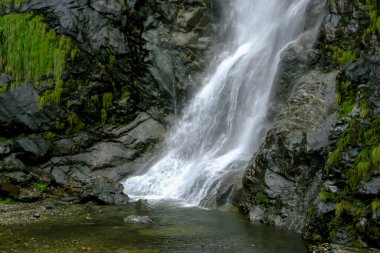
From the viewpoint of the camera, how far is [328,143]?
12.9 metres

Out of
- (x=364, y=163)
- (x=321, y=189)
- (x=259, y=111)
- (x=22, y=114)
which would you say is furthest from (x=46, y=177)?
(x=364, y=163)

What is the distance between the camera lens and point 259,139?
19750mm

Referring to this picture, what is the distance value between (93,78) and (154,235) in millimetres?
13366

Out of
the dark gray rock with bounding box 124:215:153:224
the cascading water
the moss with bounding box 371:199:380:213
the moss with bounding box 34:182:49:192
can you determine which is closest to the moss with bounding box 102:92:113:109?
the cascading water

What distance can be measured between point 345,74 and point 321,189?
3.94 m

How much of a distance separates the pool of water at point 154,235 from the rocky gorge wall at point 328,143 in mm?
981

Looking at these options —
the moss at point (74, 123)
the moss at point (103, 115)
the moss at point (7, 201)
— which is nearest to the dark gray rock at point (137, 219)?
the moss at point (7, 201)

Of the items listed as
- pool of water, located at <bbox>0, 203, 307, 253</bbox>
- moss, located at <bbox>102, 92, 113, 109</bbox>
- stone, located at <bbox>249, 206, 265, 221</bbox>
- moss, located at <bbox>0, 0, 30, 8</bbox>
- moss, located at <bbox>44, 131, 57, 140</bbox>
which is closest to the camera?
pool of water, located at <bbox>0, 203, 307, 253</bbox>

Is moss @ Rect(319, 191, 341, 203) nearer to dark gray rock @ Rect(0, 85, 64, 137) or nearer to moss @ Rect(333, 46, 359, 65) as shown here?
moss @ Rect(333, 46, 359, 65)

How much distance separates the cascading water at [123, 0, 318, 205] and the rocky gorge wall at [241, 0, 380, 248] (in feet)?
6.80

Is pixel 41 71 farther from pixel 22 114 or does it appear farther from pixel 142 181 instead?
pixel 142 181

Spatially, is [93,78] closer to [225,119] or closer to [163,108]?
[163,108]

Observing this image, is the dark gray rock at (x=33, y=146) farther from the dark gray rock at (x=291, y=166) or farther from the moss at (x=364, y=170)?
the moss at (x=364, y=170)

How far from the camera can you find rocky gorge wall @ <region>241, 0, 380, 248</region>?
10.9 m
